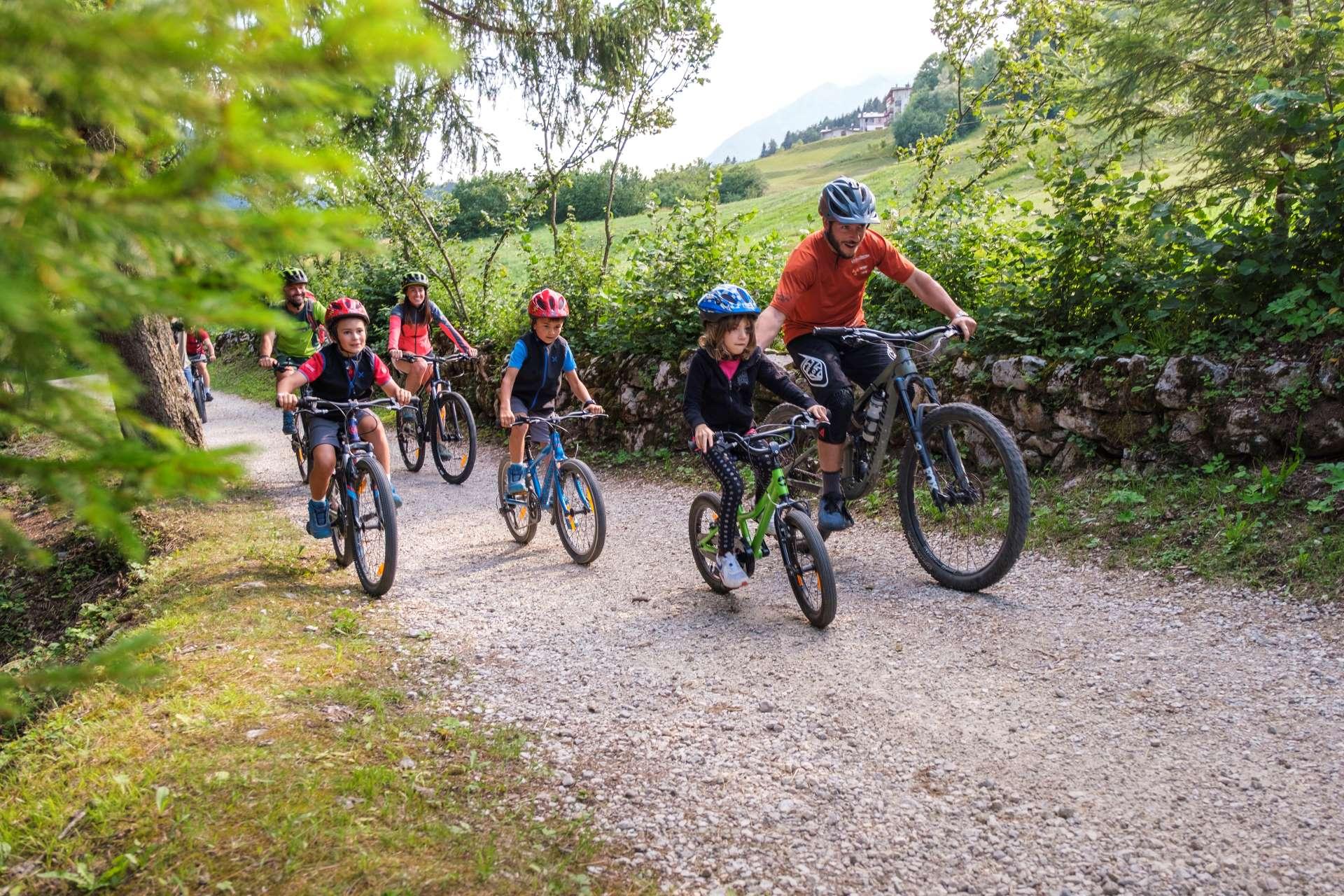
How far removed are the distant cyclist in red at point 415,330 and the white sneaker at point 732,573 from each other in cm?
580

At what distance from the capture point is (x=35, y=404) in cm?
141

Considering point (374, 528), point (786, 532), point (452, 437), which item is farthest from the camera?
point (452, 437)

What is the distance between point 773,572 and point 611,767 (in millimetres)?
2541

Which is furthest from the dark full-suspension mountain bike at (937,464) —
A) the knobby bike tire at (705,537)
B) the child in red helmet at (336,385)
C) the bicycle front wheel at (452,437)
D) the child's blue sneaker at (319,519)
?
the bicycle front wheel at (452,437)

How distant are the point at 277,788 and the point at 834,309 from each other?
416cm

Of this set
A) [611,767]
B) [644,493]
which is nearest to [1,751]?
[611,767]


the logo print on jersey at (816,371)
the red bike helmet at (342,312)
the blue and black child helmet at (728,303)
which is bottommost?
the logo print on jersey at (816,371)

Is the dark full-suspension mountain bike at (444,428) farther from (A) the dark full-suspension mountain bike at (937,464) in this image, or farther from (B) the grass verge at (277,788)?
(A) the dark full-suspension mountain bike at (937,464)

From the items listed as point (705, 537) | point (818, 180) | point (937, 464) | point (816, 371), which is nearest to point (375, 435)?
point (705, 537)

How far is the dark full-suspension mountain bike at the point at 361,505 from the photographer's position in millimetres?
→ 5598

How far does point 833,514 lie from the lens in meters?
5.50

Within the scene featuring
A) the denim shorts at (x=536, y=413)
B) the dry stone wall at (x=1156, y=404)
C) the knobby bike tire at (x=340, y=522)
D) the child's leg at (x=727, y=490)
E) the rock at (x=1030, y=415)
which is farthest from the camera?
the denim shorts at (x=536, y=413)

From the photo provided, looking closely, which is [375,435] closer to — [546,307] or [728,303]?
[546,307]

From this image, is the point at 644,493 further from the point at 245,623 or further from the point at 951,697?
the point at 951,697
